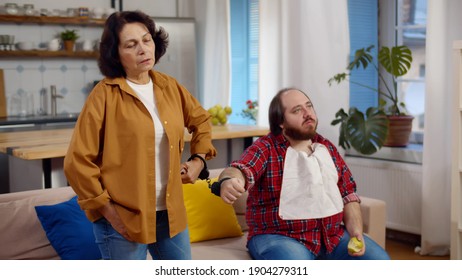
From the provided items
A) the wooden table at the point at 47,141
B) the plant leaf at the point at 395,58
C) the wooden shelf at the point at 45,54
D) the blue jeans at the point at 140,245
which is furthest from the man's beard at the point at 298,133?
the wooden shelf at the point at 45,54

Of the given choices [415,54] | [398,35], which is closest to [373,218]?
[415,54]

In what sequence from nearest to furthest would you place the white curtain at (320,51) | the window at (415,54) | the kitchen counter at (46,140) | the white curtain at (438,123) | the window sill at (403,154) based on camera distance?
the kitchen counter at (46,140)
the white curtain at (438,123)
the window sill at (403,154)
the white curtain at (320,51)
the window at (415,54)

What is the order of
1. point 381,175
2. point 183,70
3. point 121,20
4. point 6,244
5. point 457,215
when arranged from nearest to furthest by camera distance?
1. point 121,20
2. point 6,244
3. point 457,215
4. point 381,175
5. point 183,70

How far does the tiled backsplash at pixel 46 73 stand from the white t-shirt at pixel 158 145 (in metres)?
4.40

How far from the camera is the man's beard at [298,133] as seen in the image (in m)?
2.80

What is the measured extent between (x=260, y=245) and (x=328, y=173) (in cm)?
40

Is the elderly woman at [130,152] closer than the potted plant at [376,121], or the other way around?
the elderly woman at [130,152]

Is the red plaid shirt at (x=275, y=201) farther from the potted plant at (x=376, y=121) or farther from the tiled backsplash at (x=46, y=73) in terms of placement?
the tiled backsplash at (x=46, y=73)

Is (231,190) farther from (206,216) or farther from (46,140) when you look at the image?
(46,140)

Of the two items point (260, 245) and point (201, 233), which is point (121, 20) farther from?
point (201, 233)

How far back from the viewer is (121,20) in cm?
187

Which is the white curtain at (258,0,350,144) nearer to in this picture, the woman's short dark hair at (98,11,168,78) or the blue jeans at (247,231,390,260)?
the blue jeans at (247,231,390,260)

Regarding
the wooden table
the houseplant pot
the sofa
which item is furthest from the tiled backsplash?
the sofa
